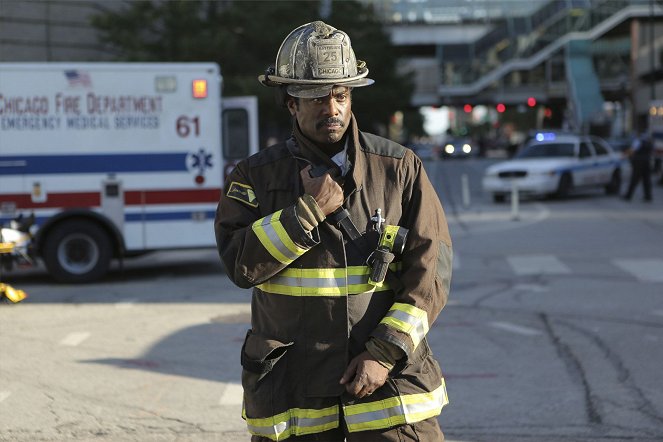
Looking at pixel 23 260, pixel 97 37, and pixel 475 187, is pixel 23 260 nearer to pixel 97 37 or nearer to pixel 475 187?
pixel 97 37

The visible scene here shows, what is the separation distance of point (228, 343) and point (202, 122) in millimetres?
4856

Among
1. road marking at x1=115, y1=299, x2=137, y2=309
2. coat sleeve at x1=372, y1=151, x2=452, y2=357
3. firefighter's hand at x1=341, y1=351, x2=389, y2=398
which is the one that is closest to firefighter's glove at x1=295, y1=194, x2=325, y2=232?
coat sleeve at x1=372, y1=151, x2=452, y2=357

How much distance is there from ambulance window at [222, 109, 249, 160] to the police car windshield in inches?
568

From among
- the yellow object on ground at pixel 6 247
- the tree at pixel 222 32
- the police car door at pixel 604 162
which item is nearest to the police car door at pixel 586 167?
the police car door at pixel 604 162

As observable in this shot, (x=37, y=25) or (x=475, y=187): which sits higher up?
(x=37, y=25)

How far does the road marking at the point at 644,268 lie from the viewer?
11.9m

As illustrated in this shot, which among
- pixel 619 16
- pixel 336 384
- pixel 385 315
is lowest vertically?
pixel 336 384

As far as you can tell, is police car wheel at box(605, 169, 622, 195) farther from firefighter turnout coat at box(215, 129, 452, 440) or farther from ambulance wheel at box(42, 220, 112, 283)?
firefighter turnout coat at box(215, 129, 452, 440)

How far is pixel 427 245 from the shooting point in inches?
126

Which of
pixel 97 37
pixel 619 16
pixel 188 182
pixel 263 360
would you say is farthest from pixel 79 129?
pixel 619 16

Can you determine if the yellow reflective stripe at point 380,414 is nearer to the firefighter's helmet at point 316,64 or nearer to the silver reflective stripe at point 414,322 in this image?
the silver reflective stripe at point 414,322

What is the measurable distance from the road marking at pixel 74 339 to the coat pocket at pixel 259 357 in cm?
571

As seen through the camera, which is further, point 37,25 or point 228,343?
point 37,25

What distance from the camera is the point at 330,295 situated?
319 cm
